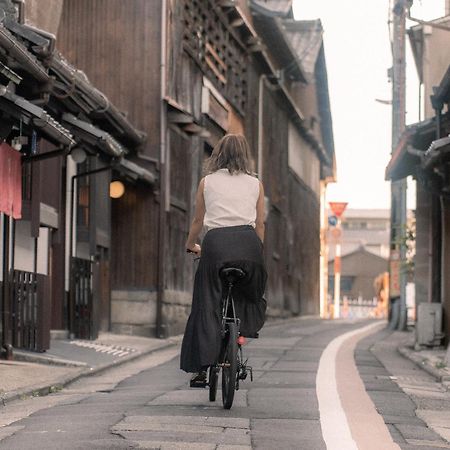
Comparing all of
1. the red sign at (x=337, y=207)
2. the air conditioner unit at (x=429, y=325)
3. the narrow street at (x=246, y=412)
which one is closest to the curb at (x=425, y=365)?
the narrow street at (x=246, y=412)

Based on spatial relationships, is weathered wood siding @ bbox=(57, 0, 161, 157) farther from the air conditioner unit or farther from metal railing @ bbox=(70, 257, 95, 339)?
the air conditioner unit

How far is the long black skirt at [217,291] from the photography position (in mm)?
8047

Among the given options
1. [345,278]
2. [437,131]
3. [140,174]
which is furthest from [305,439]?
[345,278]

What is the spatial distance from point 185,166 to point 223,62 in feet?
17.8

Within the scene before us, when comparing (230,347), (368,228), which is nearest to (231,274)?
(230,347)

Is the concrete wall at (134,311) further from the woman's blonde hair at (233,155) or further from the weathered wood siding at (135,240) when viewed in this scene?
the woman's blonde hair at (233,155)

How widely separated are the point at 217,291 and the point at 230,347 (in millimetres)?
405

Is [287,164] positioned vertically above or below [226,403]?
above

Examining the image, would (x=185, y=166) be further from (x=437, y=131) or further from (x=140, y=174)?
(x=437, y=131)

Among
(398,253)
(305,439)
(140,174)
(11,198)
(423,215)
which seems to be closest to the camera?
(305,439)

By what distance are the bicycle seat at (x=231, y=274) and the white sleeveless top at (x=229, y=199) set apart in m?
0.37

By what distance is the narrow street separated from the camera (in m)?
6.69

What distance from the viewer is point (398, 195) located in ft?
108

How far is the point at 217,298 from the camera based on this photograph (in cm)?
811
